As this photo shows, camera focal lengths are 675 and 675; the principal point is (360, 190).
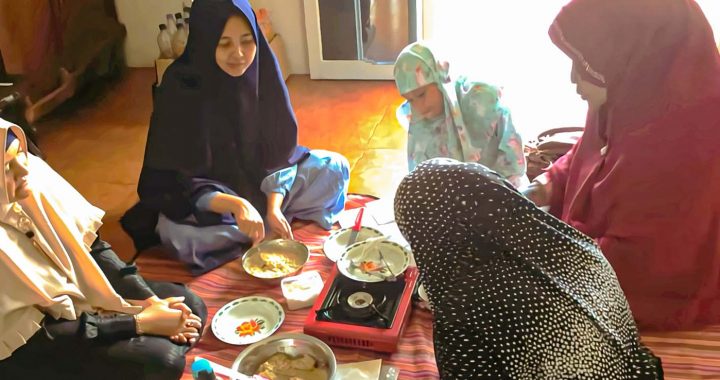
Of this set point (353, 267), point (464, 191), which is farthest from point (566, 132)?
point (464, 191)

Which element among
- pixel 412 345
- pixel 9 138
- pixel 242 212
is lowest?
pixel 412 345

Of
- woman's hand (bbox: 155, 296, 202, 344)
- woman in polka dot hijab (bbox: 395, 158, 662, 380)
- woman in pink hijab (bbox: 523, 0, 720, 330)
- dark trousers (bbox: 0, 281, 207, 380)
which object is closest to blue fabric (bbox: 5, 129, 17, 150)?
dark trousers (bbox: 0, 281, 207, 380)

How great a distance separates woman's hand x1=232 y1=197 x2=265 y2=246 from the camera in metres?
1.81

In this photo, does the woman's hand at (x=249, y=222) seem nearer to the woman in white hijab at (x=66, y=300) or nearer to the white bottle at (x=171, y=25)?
the woman in white hijab at (x=66, y=300)

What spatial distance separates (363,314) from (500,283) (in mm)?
569

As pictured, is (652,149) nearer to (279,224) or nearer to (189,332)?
(279,224)

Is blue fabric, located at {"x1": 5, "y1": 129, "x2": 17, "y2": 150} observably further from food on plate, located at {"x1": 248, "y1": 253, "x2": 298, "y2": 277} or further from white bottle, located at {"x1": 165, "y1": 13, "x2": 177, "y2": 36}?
white bottle, located at {"x1": 165, "y1": 13, "x2": 177, "y2": 36}

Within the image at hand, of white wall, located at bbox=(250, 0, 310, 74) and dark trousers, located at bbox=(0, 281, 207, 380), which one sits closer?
dark trousers, located at bbox=(0, 281, 207, 380)

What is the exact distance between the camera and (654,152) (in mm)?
1472

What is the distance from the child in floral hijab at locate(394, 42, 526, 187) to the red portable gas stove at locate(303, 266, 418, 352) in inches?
19.0

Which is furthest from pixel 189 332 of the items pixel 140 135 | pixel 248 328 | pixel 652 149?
pixel 140 135

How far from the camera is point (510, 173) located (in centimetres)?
193

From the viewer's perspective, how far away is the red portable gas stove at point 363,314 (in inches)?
61.0

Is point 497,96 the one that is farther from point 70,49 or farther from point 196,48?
A: point 70,49
